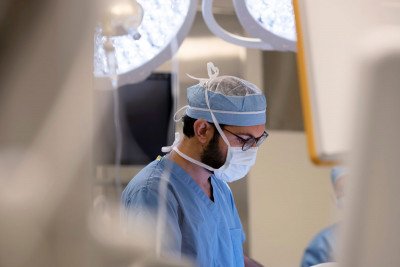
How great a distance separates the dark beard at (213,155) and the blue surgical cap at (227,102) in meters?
0.07

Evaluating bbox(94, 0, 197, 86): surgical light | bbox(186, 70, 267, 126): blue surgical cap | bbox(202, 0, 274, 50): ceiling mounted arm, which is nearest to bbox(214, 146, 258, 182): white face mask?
bbox(186, 70, 267, 126): blue surgical cap

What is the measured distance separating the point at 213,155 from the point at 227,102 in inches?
7.2

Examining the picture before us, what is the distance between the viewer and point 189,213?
178 cm

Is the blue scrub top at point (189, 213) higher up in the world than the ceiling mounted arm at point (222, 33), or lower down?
lower down

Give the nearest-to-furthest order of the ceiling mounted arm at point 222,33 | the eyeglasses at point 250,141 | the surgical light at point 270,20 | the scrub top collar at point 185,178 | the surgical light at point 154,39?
the surgical light at point 154,39 → the surgical light at point 270,20 → the ceiling mounted arm at point 222,33 → the scrub top collar at point 185,178 → the eyeglasses at point 250,141

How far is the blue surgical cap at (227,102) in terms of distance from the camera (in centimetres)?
187

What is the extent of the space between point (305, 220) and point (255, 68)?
0.66 m

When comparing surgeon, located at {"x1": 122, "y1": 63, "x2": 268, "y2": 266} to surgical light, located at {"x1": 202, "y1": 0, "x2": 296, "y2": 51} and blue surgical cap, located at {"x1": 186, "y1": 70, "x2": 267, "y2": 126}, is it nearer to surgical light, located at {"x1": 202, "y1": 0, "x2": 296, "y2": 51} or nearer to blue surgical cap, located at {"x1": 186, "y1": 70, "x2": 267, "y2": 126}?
blue surgical cap, located at {"x1": 186, "y1": 70, "x2": 267, "y2": 126}

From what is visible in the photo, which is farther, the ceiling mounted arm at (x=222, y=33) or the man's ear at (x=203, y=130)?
the man's ear at (x=203, y=130)

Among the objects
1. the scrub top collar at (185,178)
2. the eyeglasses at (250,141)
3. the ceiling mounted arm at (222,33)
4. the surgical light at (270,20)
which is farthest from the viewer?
the eyeglasses at (250,141)

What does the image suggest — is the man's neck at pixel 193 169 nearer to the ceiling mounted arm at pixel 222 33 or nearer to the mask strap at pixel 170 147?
the mask strap at pixel 170 147

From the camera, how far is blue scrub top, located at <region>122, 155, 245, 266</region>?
5.53 ft

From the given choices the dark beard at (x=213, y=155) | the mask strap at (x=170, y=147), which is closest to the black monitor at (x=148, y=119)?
the mask strap at (x=170, y=147)

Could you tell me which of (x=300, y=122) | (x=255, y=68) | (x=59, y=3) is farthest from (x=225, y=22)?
(x=59, y=3)
